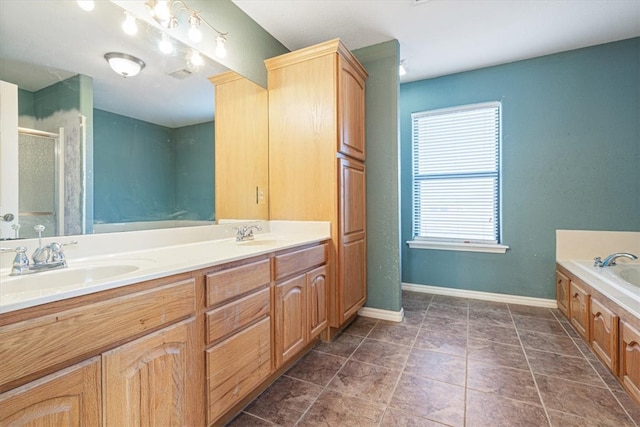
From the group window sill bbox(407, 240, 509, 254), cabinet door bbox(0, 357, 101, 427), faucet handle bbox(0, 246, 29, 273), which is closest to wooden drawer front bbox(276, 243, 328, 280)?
cabinet door bbox(0, 357, 101, 427)

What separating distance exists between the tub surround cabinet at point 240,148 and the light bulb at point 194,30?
0.84 ft

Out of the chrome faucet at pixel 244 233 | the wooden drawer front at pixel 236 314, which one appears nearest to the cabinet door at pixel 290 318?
the wooden drawer front at pixel 236 314

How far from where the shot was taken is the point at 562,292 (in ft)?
8.98

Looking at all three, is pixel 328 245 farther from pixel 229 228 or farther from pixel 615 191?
pixel 615 191

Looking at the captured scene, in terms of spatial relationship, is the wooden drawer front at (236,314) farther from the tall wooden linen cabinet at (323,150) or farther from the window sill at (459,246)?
the window sill at (459,246)

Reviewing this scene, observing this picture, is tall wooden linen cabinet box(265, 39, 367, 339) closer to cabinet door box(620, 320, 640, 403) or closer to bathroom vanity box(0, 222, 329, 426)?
bathroom vanity box(0, 222, 329, 426)

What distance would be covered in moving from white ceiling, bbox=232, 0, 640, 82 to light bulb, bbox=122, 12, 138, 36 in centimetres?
87

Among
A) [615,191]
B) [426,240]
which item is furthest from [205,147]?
[615,191]

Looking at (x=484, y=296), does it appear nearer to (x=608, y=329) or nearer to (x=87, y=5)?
(x=608, y=329)

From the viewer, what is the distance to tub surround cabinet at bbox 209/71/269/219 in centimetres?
213

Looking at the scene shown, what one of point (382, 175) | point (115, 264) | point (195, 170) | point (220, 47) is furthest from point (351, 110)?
point (115, 264)

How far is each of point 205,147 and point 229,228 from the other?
61 centimetres

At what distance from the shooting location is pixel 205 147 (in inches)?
78.9

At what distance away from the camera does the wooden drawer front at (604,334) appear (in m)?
1.74
